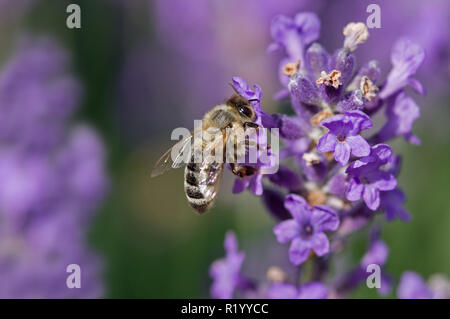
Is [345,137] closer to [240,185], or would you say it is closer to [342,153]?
[342,153]

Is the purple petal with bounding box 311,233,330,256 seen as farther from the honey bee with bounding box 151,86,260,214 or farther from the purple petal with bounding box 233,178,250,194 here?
the honey bee with bounding box 151,86,260,214

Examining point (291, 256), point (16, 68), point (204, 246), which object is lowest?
point (291, 256)

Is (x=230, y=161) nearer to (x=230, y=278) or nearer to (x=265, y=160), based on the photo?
(x=265, y=160)

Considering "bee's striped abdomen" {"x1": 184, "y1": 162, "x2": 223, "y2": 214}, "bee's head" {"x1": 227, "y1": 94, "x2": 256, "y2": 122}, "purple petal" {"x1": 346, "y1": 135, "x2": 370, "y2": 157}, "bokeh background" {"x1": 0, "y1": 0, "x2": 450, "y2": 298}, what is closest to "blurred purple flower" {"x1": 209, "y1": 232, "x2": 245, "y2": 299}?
"bee's striped abdomen" {"x1": 184, "y1": 162, "x2": 223, "y2": 214}

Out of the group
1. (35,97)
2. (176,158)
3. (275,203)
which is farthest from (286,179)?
(35,97)

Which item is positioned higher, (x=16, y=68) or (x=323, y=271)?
(x=16, y=68)

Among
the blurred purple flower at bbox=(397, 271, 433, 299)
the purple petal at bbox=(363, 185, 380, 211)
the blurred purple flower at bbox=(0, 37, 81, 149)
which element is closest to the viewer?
the purple petal at bbox=(363, 185, 380, 211)
